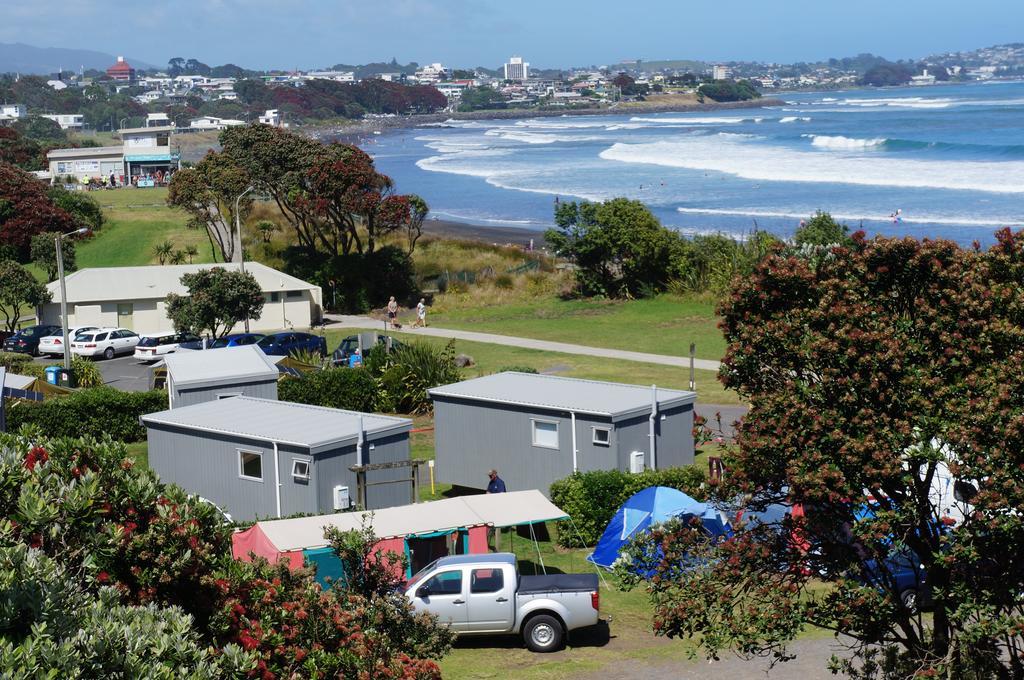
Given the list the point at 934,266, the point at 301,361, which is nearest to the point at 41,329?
the point at 301,361

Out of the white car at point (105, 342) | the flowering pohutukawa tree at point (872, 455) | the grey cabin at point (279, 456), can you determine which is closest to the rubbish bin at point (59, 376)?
the white car at point (105, 342)

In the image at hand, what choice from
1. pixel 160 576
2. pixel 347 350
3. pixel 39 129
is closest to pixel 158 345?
pixel 347 350

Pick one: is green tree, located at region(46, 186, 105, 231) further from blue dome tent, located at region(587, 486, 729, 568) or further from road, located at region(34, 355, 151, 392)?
blue dome tent, located at region(587, 486, 729, 568)

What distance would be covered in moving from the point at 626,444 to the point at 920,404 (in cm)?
1249

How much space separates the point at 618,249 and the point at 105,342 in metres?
20.3

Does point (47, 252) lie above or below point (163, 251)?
above

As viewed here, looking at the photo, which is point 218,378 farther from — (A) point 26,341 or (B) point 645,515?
(A) point 26,341

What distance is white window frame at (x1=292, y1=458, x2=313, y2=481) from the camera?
20172 mm

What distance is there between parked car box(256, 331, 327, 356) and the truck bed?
79.2ft

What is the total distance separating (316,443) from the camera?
2006cm

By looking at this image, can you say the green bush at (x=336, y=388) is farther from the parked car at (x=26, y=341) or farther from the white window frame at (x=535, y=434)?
the parked car at (x=26, y=341)

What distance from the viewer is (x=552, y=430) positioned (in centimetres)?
2289

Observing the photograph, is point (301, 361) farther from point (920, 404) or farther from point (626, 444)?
point (920, 404)

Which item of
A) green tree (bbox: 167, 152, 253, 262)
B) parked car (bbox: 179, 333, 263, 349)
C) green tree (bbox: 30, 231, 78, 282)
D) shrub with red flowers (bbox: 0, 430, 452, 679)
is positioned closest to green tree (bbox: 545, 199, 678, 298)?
parked car (bbox: 179, 333, 263, 349)
